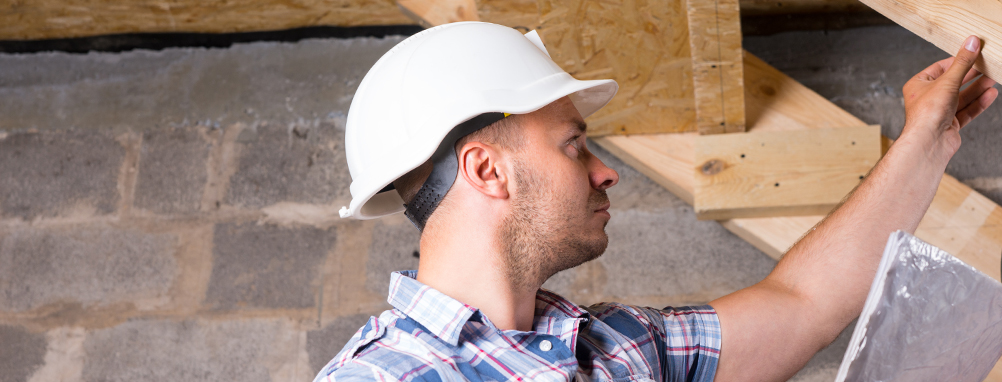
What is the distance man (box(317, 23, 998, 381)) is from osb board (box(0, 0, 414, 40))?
1.33 m

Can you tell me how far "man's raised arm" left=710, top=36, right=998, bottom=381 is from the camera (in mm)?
1295

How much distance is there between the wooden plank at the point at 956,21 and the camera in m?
1.05

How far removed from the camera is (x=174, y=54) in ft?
9.28

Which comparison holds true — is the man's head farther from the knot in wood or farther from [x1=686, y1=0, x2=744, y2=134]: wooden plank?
the knot in wood

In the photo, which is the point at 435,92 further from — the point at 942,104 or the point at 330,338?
the point at 330,338

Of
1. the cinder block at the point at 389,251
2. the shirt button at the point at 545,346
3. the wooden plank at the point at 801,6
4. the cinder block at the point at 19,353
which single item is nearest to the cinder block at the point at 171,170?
the cinder block at the point at 19,353

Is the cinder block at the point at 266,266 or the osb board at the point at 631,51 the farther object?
the cinder block at the point at 266,266

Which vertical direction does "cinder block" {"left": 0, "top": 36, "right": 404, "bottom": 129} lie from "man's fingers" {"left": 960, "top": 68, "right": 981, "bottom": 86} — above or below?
below

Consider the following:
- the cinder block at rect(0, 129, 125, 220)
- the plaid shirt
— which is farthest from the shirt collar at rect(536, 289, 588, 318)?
the cinder block at rect(0, 129, 125, 220)

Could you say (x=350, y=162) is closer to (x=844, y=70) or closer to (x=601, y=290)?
(x=601, y=290)

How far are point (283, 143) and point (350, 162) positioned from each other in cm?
134

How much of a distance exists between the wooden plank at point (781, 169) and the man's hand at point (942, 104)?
701 millimetres

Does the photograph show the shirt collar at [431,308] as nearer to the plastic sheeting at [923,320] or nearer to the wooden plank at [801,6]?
the plastic sheeting at [923,320]

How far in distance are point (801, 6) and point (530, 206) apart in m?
1.75
